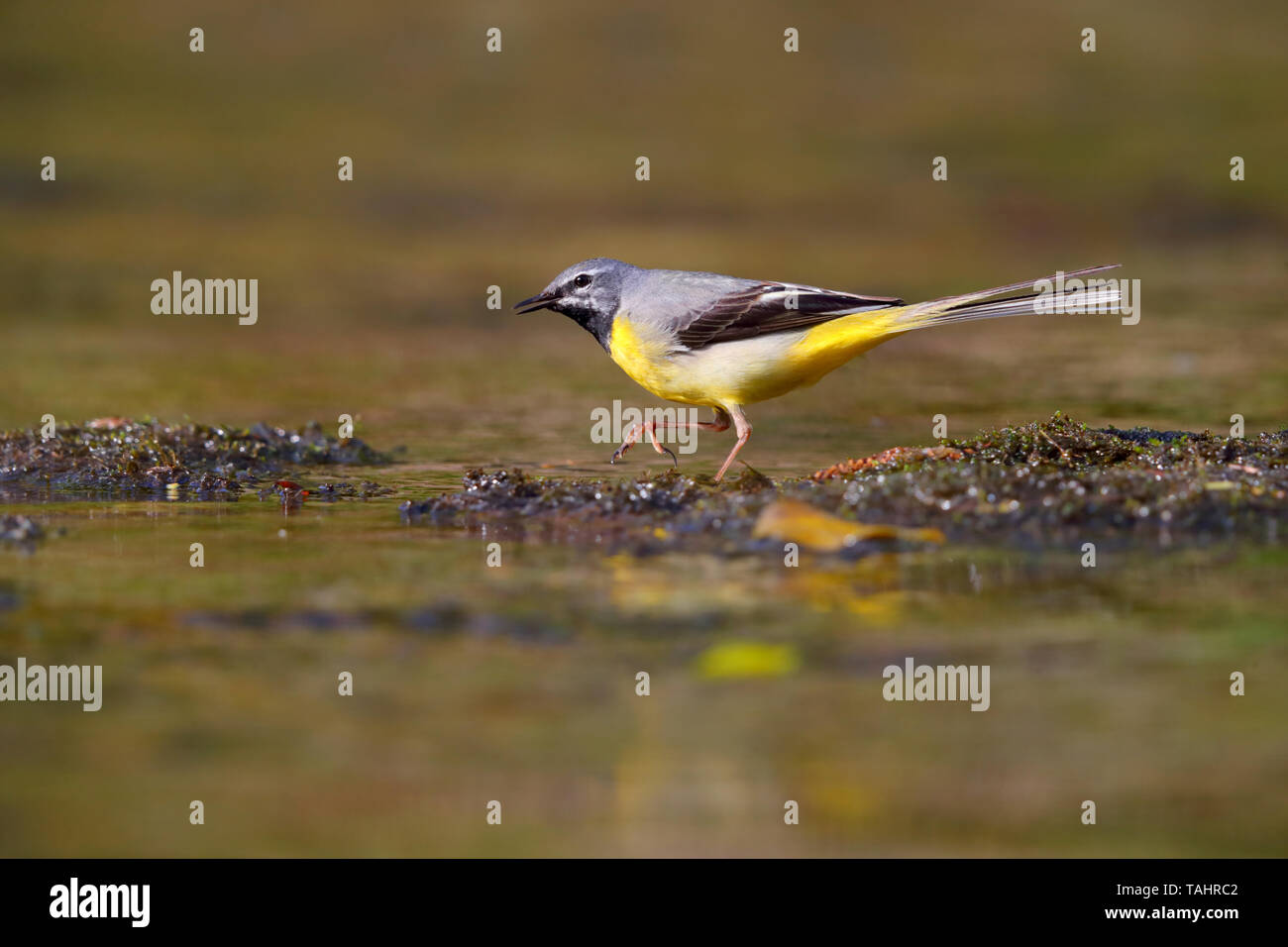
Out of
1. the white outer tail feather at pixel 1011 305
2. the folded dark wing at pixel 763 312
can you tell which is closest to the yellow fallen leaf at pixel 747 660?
the white outer tail feather at pixel 1011 305

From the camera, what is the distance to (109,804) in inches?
173

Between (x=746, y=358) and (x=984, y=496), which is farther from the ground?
(x=746, y=358)

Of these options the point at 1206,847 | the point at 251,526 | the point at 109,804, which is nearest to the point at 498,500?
the point at 251,526

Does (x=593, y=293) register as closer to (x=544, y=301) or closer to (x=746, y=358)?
(x=544, y=301)

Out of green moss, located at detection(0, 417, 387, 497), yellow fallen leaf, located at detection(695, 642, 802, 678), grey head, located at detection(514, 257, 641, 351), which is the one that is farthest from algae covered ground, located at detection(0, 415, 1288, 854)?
grey head, located at detection(514, 257, 641, 351)

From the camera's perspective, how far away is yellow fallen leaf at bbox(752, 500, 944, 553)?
686 centimetres

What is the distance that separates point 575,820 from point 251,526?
402 cm

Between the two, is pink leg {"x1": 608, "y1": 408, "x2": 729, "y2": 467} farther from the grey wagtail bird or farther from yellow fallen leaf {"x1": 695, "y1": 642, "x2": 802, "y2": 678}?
yellow fallen leaf {"x1": 695, "y1": 642, "x2": 802, "y2": 678}

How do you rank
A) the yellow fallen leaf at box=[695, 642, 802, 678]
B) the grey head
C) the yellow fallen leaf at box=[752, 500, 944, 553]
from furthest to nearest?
the grey head < the yellow fallen leaf at box=[752, 500, 944, 553] < the yellow fallen leaf at box=[695, 642, 802, 678]

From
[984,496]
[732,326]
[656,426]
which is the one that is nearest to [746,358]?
[732,326]

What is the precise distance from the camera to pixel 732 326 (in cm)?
831

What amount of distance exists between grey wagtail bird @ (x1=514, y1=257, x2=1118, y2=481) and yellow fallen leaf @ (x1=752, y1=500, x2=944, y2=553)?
1299mm

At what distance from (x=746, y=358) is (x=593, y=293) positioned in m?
1.05

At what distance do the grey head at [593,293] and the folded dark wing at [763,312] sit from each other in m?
0.56
